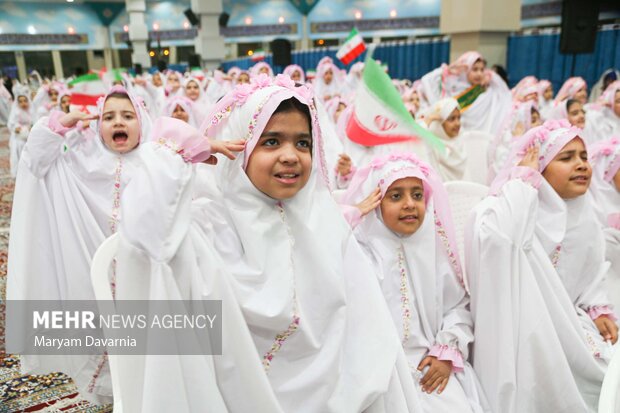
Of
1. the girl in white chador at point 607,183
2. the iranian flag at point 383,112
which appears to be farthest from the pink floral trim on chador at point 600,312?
the iranian flag at point 383,112

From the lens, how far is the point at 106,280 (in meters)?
1.33

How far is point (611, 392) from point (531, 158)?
3.54 ft

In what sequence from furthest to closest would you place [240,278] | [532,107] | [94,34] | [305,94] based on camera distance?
[94,34] → [532,107] → [305,94] → [240,278]

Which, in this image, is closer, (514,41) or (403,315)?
(403,315)

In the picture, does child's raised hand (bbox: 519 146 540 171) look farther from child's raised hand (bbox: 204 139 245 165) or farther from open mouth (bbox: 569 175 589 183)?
child's raised hand (bbox: 204 139 245 165)

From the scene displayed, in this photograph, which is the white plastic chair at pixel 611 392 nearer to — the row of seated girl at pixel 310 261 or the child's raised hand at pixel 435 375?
the row of seated girl at pixel 310 261

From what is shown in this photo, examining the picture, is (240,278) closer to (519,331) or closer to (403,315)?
(403,315)

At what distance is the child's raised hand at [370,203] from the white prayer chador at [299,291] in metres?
0.40

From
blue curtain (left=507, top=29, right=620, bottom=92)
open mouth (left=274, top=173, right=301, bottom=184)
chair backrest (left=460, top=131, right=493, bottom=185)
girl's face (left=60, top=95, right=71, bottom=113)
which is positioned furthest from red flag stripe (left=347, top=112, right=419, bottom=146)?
blue curtain (left=507, top=29, right=620, bottom=92)

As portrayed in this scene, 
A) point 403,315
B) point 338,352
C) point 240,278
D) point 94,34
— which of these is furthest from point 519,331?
point 94,34

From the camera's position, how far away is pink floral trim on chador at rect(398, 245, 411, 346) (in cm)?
170

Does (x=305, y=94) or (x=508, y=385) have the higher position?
(x=305, y=94)

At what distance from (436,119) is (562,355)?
2269 mm

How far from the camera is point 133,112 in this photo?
253 centimetres
